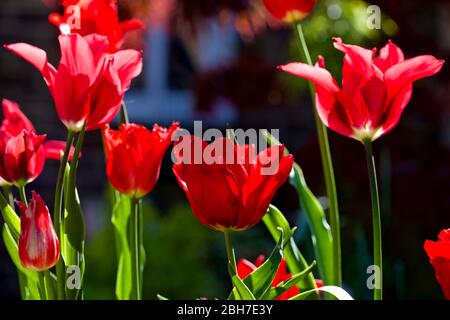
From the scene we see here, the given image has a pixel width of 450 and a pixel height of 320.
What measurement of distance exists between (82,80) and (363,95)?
0.22 meters

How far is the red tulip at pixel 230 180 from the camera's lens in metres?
0.73

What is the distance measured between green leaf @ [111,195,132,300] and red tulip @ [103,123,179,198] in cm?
10

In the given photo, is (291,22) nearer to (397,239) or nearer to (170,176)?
(397,239)

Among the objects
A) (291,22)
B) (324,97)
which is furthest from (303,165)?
Result: (324,97)

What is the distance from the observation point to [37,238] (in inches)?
27.9

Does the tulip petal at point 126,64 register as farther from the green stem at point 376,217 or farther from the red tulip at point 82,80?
the green stem at point 376,217

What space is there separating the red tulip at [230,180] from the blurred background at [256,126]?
0.40 m

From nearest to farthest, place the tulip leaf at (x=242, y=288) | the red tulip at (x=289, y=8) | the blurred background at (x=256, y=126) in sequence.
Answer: the tulip leaf at (x=242, y=288) → the red tulip at (x=289, y=8) → the blurred background at (x=256, y=126)

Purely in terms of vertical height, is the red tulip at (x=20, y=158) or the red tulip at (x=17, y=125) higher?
the red tulip at (x=17, y=125)

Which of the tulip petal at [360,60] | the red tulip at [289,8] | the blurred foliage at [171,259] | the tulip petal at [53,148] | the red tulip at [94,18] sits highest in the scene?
the red tulip at [289,8]

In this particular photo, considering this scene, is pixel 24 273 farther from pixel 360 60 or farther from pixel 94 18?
pixel 360 60

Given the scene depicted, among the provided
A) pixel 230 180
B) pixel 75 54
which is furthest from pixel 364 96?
pixel 75 54

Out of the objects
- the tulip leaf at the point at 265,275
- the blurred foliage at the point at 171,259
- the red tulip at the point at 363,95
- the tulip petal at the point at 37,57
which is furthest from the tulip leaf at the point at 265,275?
the blurred foliage at the point at 171,259

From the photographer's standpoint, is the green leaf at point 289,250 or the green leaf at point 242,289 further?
the green leaf at point 289,250
